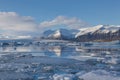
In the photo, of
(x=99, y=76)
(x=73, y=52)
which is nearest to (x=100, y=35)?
(x=73, y=52)

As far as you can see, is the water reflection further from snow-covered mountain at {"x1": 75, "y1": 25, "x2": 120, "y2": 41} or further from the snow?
snow-covered mountain at {"x1": 75, "y1": 25, "x2": 120, "y2": 41}

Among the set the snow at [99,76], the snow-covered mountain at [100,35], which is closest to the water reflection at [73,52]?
the snow at [99,76]

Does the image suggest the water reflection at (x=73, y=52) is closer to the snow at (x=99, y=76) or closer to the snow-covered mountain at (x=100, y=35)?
the snow at (x=99, y=76)

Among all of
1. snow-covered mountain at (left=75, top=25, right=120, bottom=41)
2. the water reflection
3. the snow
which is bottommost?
the snow

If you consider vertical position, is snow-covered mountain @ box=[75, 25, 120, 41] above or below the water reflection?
above

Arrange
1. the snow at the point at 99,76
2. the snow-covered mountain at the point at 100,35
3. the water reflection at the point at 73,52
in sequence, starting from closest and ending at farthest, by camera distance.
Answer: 1. the snow at the point at 99,76
2. the water reflection at the point at 73,52
3. the snow-covered mountain at the point at 100,35

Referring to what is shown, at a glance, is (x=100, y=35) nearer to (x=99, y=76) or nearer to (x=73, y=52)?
(x=73, y=52)

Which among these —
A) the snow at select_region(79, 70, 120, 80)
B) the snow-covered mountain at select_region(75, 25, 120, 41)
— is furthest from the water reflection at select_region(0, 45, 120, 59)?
the snow-covered mountain at select_region(75, 25, 120, 41)

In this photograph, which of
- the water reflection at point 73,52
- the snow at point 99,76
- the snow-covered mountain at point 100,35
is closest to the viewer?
the snow at point 99,76

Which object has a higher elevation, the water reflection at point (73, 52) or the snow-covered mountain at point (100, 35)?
the snow-covered mountain at point (100, 35)

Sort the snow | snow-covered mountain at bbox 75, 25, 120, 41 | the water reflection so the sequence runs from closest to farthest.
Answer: the snow, the water reflection, snow-covered mountain at bbox 75, 25, 120, 41

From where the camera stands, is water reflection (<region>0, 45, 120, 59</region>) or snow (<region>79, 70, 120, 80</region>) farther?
water reflection (<region>0, 45, 120, 59</region>)

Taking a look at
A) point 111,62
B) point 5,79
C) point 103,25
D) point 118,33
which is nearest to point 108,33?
point 118,33

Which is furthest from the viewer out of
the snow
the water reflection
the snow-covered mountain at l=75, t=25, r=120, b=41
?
the snow-covered mountain at l=75, t=25, r=120, b=41
